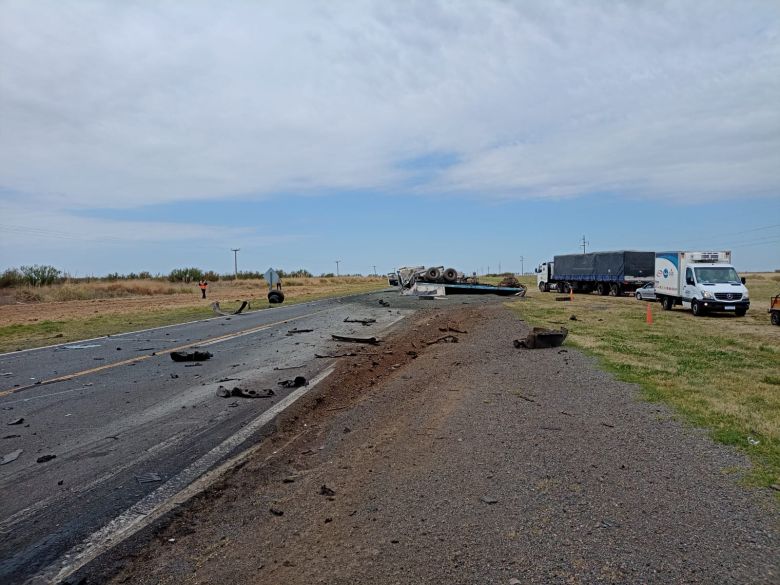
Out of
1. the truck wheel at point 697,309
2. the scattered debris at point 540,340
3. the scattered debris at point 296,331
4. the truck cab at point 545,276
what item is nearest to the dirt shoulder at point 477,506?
the scattered debris at point 540,340

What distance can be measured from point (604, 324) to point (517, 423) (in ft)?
48.4

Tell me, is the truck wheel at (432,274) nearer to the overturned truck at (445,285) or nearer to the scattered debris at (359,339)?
the overturned truck at (445,285)

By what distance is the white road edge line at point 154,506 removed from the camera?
3.85 m

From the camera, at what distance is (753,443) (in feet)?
19.5

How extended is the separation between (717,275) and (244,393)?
86.3ft

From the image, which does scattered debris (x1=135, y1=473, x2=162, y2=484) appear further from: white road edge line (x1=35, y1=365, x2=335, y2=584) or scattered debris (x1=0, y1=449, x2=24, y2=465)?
scattered debris (x1=0, y1=449, x2=24, y2=465)

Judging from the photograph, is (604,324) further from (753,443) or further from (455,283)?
(455,283)

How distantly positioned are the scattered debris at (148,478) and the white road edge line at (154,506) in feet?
0.48

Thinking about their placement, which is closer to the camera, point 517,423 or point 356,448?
point 356,448

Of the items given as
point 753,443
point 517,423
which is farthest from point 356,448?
point 753,443

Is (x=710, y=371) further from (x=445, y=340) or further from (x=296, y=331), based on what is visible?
(x=296, y=331)

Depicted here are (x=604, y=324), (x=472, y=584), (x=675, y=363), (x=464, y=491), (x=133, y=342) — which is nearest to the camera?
(x=472, y=584)

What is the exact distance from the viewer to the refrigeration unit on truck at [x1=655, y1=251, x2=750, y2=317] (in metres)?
26.9

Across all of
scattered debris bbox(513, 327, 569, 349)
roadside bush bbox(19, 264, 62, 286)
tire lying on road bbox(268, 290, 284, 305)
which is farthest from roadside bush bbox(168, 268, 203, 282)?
scattered debris bbox(513, 327, 569, 349)
